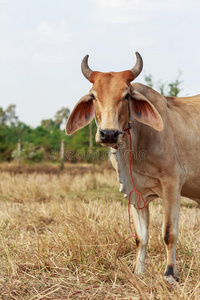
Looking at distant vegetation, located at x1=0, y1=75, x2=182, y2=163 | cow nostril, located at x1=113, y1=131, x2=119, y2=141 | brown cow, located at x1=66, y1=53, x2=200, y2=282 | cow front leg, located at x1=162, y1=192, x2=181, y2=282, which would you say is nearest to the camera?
cow nostril, located at x1=113, y1=131, x2=119, y2=141

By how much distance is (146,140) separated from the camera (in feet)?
10.4

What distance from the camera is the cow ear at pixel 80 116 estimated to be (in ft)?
9.94

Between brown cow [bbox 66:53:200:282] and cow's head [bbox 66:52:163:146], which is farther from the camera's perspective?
brown cow [bbox 66:53:200:282]

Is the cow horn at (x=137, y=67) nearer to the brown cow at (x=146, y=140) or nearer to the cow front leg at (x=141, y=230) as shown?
the brown cow at (x=146, y=140)

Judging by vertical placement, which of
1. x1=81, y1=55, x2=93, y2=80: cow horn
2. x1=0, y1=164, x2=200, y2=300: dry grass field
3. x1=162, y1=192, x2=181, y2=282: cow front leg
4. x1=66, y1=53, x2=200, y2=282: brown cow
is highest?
x1=81, y1=55, x2=93, y2=80: cow horn

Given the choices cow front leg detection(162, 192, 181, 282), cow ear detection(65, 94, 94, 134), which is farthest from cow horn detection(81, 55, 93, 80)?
cow front leg detection(162, 192, 181, 282)

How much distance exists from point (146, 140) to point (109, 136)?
0.75 metres

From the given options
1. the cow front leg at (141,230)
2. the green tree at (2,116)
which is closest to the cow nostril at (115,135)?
the cow front leg at (141,230)

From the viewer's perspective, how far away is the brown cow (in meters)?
2.80

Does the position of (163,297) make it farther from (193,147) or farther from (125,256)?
(193,147)

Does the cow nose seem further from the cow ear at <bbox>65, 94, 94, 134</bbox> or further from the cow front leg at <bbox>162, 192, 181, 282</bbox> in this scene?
the cow front leg at <bbox>162, 192, 181, 282</bbox>

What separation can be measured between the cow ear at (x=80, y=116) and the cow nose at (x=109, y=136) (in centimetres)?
51

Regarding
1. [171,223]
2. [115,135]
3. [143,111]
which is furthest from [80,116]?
[171,223]

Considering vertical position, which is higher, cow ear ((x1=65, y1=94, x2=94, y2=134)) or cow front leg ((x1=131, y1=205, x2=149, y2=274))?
cow ear ((x1=65, y1=94, x2=94, y2=134))
